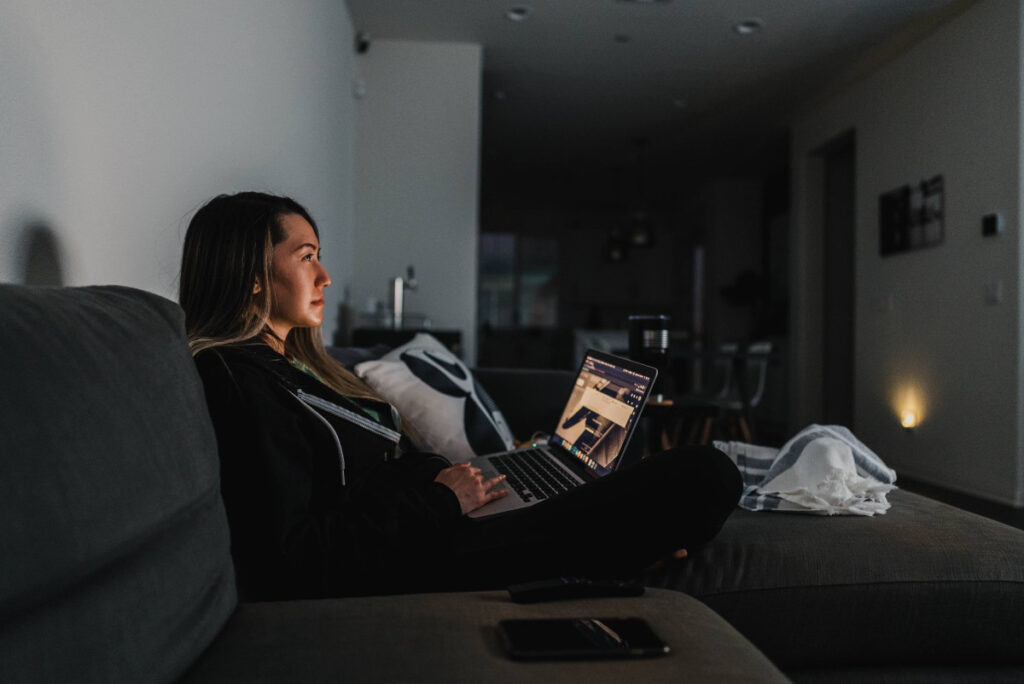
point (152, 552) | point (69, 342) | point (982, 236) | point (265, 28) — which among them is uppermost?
point (265, 28)

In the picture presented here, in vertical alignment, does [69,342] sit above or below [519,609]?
above

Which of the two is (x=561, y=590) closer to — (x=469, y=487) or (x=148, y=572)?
(x=469, y=487)

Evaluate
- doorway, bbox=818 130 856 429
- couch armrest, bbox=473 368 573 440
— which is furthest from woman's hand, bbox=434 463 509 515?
doorway, bbox=818 130 856 429

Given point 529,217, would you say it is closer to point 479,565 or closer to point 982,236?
A: point 982,236

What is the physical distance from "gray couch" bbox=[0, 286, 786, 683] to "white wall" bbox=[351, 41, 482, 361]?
411 cm

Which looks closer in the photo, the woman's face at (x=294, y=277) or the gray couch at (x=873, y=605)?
the gray couch at (x=873, y=605)

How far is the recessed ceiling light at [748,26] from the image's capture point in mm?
4469

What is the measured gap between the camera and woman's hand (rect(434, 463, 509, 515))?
47.9 inches

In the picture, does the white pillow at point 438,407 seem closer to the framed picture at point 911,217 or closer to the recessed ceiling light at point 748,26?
the recessed ceiling light at point 748,26

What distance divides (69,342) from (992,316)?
4491mm

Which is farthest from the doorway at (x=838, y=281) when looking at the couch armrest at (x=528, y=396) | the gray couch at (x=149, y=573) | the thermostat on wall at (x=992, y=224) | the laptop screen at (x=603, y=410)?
the gray couch at (x=149, y=573)

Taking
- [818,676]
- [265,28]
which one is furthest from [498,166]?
[818,676]

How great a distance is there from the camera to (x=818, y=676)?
1.25 m

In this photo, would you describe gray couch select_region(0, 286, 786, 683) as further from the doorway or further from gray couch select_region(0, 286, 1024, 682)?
the doorway
